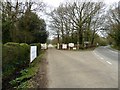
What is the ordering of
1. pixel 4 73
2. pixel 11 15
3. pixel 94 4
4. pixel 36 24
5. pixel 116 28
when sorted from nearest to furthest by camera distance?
pixel 4 73, pixel 11 15, pixel 36 24, pixel 94 4, pixel 116 28

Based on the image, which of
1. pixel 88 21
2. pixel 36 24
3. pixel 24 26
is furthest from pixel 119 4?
pixel 24 26

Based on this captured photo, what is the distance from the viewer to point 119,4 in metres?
56.9

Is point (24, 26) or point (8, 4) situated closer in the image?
point (8, 4)

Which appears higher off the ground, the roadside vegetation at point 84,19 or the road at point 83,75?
the roadside vegetation at point 84,19

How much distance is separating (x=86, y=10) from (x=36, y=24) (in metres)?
13.3

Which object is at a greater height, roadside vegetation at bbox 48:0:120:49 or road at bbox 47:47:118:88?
roadside vegetation at bbox 48:0:120:49

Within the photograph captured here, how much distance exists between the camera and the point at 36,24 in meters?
45.3

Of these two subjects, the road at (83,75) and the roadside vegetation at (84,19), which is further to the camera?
the roadside vegetation at (84,19)

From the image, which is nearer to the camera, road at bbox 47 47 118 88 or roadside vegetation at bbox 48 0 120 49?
road at bbox 47 47 118 88

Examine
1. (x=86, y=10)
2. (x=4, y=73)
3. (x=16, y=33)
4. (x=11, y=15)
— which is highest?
(x=86, y=10)

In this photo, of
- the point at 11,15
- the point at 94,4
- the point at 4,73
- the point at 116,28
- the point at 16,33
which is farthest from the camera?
the point at 116,28

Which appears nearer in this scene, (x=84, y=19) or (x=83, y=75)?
(x=83, y=75)

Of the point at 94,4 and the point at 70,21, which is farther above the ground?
the point at 94,4

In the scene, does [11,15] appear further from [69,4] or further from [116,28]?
[116,28]
